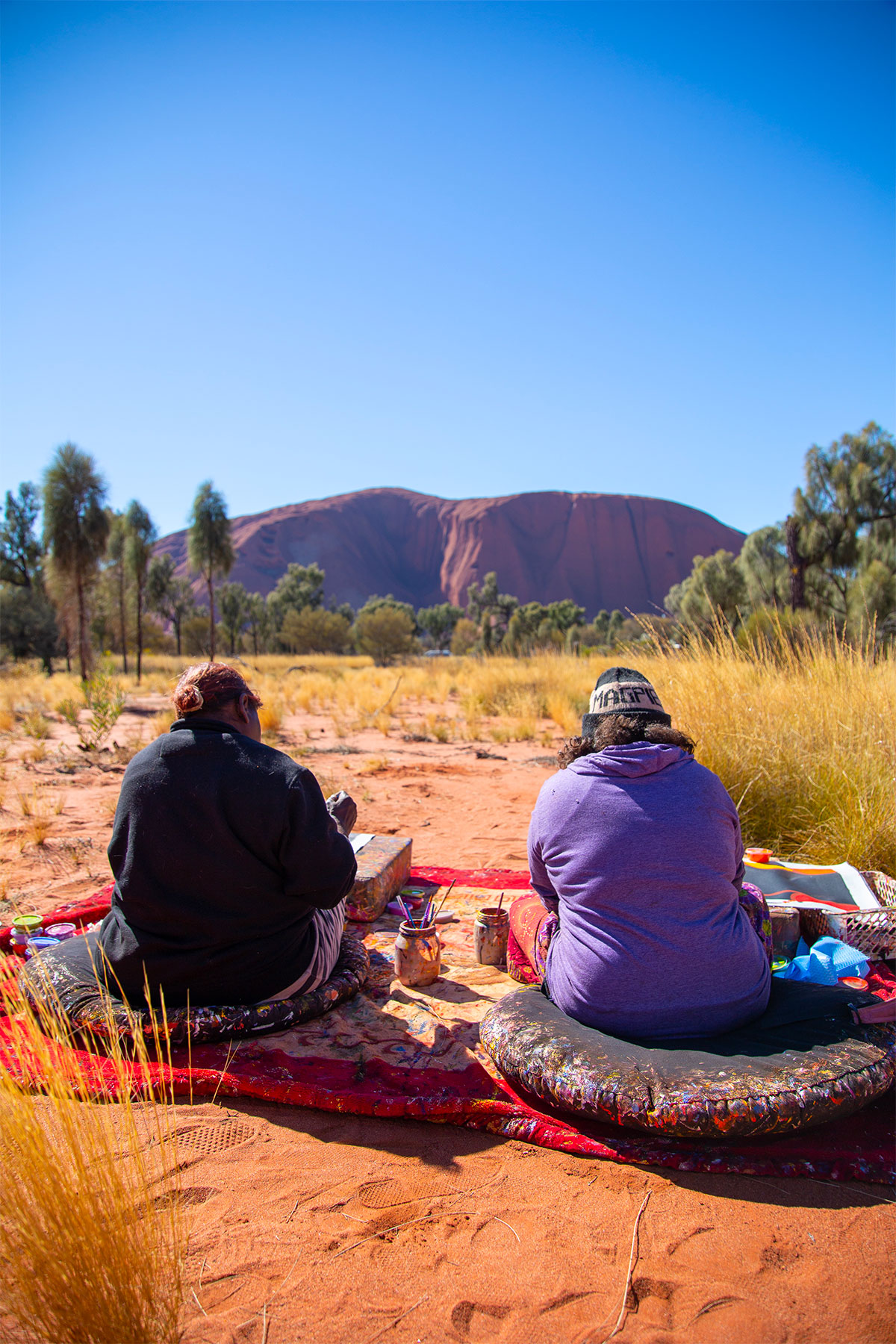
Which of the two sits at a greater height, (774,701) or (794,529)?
(794,529)

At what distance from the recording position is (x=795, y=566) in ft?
51.3

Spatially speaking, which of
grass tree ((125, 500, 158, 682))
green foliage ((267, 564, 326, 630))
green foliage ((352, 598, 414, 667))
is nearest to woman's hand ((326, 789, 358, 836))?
grass tree ((125, 500, 158, 682))

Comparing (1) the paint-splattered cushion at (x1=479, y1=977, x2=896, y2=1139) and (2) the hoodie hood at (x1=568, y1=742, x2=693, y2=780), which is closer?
(1) the paint-splattered cushion at (x1=479, y1=977, x2=896, y2=1139)

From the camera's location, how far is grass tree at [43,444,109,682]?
1756cm

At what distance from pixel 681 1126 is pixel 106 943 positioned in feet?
6.34

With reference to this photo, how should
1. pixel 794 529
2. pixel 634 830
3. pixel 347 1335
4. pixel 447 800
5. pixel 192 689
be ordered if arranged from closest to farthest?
pixel 347 1335 < pixel 634 830 < pixel 192 689 < pixel 447 800 < pixel 794 529

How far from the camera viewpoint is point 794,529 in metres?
15.7

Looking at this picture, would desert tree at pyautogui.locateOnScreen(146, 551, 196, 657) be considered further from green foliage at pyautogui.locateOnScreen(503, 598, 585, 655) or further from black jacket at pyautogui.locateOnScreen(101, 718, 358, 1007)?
black jacket at pyautogui.locateOnScreen(101, 718, 358, 1007)

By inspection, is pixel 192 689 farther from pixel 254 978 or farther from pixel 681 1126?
pixel 681 1126

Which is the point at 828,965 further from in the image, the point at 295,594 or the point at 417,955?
the point at 295,594

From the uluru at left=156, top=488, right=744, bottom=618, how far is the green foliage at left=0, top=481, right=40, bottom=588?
6819 centimetres

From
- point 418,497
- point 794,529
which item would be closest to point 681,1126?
point 794,529

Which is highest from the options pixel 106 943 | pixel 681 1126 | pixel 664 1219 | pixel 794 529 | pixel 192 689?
pixel 794 529

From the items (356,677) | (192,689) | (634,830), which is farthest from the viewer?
(356,677)
